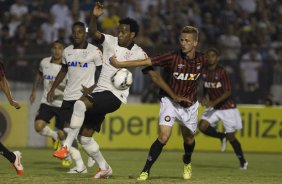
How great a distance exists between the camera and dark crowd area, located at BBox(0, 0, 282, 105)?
23.7m

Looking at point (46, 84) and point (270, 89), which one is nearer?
point (46, 84)

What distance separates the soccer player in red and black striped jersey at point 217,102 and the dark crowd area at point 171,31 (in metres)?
4.70

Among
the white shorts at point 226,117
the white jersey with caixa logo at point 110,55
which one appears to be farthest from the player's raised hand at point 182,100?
the white shorts at point 226,117

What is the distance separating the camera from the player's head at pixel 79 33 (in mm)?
15086

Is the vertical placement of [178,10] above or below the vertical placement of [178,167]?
above

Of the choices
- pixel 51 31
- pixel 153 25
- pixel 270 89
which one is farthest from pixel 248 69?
pixel 51 31

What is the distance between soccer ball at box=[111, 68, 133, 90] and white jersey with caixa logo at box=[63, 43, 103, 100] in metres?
2.06

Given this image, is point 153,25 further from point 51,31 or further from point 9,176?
point 9,176

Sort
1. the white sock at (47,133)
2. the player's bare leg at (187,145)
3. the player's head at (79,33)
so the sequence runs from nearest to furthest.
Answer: the player's bare leg at (187,145) → the player's head at (79,33) → the white sock at (47,133)

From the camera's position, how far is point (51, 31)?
82.8ft

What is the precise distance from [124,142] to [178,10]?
18.1 feet

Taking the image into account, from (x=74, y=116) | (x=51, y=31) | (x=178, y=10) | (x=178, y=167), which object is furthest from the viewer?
(x=178, y=10)

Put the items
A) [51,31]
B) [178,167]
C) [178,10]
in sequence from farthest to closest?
[178,10], [51,31], [178,167]

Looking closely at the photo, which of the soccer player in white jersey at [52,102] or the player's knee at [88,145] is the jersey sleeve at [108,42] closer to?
the player's knee at [88,145]
